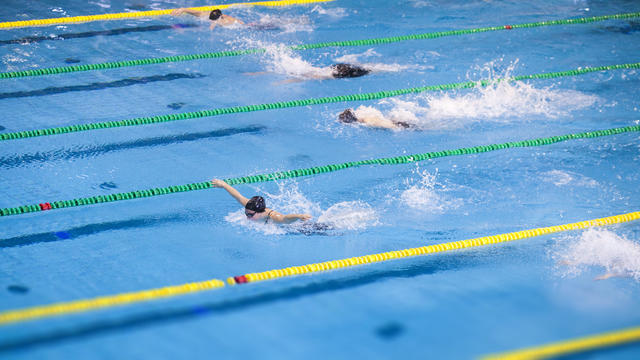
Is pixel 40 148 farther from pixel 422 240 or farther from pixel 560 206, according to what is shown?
pixel 560 206

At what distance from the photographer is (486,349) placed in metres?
3.51

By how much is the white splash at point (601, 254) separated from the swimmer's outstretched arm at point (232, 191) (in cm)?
204

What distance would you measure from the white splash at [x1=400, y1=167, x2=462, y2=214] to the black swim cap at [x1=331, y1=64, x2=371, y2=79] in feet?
6.74

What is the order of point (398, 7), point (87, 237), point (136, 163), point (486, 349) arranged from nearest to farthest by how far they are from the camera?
point (486, 349) < point (87, 237) < point (136, 163) < point (398, 7)

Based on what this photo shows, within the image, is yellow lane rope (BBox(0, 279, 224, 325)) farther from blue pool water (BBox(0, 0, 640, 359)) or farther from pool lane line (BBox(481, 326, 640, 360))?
pool lane line (BBox(481, 326, 640, 360))

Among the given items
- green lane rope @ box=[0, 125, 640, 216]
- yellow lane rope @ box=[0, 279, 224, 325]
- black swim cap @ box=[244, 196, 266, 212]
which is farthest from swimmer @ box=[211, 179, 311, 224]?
yellow lane rope @ box=[0, 279, 224, 325]

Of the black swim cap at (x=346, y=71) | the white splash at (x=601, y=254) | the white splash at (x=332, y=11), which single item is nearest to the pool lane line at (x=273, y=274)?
the white splash at (x=601, y=254)

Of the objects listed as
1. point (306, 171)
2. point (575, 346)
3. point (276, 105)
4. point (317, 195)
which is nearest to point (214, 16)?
point (276, 105)

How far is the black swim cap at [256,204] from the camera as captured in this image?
450cm

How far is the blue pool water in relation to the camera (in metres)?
3.65

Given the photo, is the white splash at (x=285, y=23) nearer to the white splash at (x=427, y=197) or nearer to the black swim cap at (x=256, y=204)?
the white splash at (x=427, y=197)

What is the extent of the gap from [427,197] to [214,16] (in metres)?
4.24

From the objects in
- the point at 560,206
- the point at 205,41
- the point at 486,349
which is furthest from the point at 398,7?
the point at 486,349

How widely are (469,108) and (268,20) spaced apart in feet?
10.7
